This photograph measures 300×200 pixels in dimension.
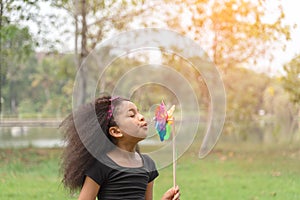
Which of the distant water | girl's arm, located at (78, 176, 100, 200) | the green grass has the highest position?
girl's arm, located at (78, 176, 100, 200)

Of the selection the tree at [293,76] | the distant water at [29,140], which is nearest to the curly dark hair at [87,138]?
the distant water at [29,140]

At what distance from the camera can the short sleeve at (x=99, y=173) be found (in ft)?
7.85

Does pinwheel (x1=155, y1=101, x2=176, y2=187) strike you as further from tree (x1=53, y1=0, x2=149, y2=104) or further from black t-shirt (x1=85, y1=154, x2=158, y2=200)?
tree (x1=53, y1=0, x2=149, y2=104)

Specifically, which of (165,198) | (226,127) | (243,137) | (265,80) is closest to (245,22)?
(226,127)

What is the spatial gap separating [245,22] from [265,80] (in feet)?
43.7

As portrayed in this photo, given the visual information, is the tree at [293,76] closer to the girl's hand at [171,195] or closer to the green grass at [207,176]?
the green grass at [207,176]

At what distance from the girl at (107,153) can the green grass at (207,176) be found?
1.60 meters

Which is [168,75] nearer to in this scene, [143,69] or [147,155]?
[143,69]

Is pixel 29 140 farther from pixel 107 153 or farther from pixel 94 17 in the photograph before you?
pixel 107 153

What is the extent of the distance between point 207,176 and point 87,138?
200 inches

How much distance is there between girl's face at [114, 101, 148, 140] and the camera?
2.38 meters

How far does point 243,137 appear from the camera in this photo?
15.8 m

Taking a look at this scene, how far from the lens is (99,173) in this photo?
2400 millimetres

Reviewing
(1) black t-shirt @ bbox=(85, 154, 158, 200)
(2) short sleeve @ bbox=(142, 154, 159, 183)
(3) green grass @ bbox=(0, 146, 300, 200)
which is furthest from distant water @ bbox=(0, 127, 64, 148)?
(1) black t-shirt @ bbox=(85, 154, 158, 200)
